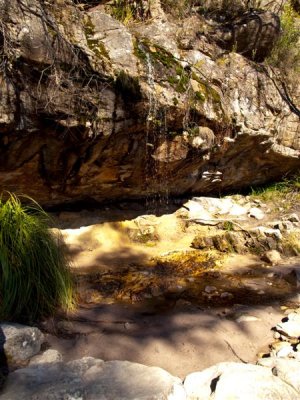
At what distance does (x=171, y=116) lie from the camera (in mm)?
4496

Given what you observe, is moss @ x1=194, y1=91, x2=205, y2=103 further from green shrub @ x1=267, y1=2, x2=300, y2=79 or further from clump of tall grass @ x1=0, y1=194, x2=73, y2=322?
clump of tall grass @ x1=0, y1=194, x2=73, y2=322

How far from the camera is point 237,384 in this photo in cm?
208

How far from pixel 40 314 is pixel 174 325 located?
1027mm

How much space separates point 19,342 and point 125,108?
263cm

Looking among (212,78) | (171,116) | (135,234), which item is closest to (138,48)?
(171,116)

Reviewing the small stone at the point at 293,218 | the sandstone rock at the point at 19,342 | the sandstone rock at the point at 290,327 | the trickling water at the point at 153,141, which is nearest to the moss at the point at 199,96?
the trickling water at the point at 153,141

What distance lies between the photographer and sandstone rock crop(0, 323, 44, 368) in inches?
90.9

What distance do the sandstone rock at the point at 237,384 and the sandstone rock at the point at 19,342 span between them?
988mm

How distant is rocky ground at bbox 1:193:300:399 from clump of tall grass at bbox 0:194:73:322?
154 mm

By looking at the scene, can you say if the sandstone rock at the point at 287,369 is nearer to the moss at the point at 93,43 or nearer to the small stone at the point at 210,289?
the small stone at the point at 210,289

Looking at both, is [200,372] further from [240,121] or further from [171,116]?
[240,121]

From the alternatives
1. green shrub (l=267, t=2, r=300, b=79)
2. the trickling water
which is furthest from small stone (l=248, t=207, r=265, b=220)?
green shrub (l=267, t=2, r=300, b=79)

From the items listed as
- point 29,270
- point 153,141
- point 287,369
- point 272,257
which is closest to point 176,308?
point 287,369

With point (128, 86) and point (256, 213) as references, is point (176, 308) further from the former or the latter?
point (256, 213)
